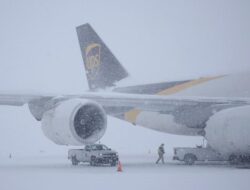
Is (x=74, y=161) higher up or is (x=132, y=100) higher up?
(x=132, y=100)

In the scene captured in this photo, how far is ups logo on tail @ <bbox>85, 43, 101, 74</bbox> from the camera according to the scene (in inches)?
994

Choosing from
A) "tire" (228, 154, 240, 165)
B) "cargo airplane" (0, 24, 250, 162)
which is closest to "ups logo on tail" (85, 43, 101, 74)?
"cargo airplane" (0, 24, 250, 162)

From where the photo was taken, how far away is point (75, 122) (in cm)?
1538

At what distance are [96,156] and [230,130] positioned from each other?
5.24m

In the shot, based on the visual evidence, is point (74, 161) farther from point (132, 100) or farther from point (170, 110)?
point (170, 110)

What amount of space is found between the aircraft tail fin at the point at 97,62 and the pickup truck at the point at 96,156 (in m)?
7.11

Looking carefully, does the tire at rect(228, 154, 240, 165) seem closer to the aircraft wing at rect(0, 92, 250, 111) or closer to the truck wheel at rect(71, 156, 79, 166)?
the aircraft wing at rect(0, 92, 250, 111)

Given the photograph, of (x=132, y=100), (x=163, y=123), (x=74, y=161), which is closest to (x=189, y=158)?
(x=163, y=123)

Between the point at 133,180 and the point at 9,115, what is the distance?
55.1 metres

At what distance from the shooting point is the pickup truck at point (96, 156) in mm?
17109

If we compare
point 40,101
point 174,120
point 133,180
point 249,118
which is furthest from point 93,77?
point 133,180

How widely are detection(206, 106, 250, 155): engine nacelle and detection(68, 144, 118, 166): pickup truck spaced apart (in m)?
3.85

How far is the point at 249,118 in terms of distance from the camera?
14.2 m

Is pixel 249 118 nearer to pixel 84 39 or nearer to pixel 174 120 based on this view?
pixel 174 120
